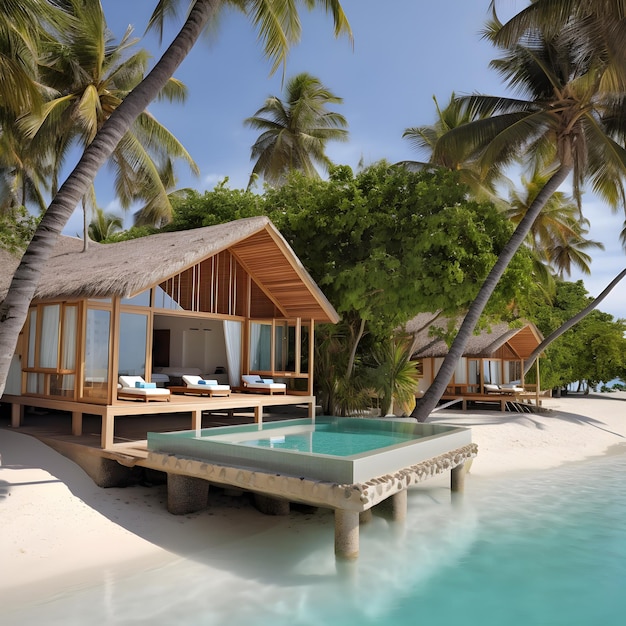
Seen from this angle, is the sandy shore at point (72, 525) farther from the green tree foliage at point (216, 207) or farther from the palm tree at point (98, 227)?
the palm tree at point (98, 227)

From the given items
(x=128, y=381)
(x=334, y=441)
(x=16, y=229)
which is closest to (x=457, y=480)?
(x=334, y=441)

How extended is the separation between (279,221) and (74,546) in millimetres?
9989

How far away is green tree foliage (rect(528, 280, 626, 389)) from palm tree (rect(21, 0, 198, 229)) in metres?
17.4

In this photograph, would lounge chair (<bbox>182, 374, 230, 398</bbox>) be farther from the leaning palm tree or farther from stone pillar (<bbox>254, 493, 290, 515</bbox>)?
the leaning palm tree

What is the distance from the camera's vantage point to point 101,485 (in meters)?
8.12

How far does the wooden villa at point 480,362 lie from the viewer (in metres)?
19.4

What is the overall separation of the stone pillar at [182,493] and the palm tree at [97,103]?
7.95 metres

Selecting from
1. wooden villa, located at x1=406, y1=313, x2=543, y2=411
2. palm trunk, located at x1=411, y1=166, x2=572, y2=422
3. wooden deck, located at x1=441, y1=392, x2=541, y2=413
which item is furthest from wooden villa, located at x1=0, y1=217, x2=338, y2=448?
wooden deck, located at x1=441, y1=392, x2=541, y2=413

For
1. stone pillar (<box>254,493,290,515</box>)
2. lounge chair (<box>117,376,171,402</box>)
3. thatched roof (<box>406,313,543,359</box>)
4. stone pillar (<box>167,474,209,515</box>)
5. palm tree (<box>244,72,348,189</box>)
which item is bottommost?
stone pillar (<box>254,493,290,515</box>)

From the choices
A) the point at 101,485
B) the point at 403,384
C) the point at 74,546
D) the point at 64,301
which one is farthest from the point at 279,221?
the point at 74,546

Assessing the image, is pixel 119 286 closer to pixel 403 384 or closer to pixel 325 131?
pixel 403 384

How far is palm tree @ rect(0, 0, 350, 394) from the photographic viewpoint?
6.89 m

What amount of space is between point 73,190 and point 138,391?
10.9 ft

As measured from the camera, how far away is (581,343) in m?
28.0
